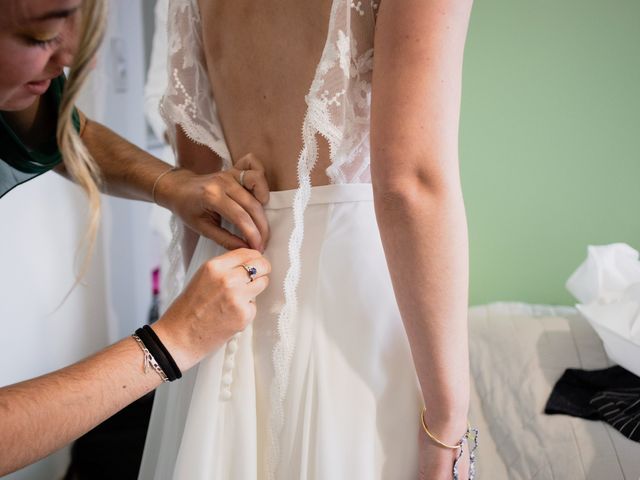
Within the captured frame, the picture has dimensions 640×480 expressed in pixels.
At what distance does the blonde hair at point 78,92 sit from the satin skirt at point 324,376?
240mm

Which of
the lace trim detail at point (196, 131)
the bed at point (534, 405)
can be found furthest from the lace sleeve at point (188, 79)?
the bed at point (534, 405)

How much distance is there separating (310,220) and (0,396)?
1.33 feet

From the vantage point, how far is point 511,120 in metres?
1.47

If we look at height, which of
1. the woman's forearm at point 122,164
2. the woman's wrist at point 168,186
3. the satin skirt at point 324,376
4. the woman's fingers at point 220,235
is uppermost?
the woman's forearm at point 122,164

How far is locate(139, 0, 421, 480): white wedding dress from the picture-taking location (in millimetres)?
677

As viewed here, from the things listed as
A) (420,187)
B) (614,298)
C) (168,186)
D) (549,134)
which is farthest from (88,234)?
(549,134)

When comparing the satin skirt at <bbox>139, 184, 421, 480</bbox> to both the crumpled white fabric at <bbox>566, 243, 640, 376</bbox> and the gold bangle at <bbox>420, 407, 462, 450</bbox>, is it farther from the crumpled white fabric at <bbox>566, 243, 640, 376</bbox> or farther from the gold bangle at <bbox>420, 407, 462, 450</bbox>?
the crumpled white fabric at <bbox>566, 243, 640, 376</bbox>

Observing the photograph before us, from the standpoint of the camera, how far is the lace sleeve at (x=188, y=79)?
0.83m

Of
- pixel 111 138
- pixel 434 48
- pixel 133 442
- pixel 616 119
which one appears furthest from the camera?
pixel 133 442

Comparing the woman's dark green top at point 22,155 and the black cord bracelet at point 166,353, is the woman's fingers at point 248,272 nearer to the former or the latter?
the black cord bracelet at point 166,353

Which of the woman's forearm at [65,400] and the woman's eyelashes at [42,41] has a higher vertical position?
the woman's eyelashes at [42,41]

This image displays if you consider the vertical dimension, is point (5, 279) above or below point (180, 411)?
above

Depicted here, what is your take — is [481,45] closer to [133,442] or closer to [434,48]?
[434,48]

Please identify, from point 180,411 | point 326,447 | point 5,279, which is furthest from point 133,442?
point 326,447
